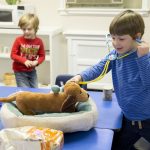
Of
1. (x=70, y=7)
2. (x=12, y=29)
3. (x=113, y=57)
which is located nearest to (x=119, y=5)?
(x=70, y=7)

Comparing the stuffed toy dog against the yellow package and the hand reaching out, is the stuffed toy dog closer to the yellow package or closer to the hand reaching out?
the yellow package

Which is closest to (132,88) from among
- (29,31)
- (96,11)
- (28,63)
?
(28,63)

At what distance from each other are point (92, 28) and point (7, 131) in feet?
8.68

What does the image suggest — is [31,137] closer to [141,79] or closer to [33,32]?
[141,79]

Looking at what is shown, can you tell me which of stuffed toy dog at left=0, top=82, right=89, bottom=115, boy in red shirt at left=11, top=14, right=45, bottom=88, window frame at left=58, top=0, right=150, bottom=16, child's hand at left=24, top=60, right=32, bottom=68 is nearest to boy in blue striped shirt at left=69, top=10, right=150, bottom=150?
stuffed toy dog at left=0, top=82, right=89, bottom=115

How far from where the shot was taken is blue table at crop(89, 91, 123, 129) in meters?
1.48

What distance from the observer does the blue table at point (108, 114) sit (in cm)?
148

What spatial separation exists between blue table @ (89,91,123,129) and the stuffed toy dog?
201 millimetres

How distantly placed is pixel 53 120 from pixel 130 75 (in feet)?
1.49

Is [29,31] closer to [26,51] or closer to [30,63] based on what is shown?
[26,51]

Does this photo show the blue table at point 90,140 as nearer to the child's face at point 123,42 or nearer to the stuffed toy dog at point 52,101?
the stuffed toy dog at point 52,101

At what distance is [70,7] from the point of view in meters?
3.56


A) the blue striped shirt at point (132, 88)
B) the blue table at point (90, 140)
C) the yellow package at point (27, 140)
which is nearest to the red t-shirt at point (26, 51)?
the blue striped shirt at point (132, 88)

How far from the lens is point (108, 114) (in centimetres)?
162
